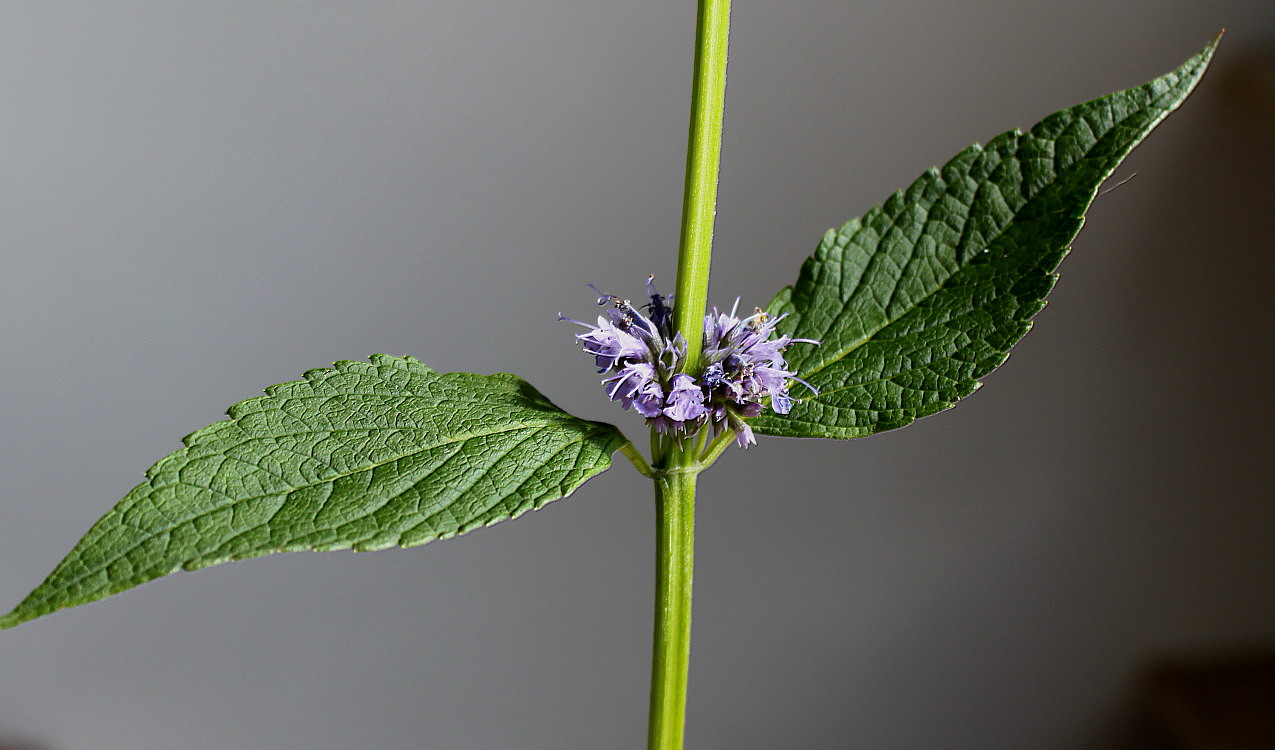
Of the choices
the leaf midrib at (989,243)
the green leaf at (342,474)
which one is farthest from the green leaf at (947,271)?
the green leaf at (342,474)

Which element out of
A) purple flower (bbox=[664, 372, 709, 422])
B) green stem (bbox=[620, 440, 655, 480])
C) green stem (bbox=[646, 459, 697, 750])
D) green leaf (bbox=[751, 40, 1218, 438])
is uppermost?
green leaf (bbox=[751, 40, 1218, 438])

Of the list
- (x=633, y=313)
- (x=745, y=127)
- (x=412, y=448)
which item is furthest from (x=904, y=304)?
(x=745, y=127)

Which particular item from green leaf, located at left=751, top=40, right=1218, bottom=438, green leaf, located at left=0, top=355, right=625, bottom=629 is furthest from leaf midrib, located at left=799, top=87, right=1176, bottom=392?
green leaf, located at left=0, top=355, right=625, bottom=629

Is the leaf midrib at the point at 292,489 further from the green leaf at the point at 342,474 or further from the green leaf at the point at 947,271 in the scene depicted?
the green leaf at the point at 947,271

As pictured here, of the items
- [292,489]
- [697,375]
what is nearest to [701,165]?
Result: [697,375]

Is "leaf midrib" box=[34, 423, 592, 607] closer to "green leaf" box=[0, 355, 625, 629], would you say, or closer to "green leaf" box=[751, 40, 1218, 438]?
"green leaf" box=[0, 355, 625, 629]

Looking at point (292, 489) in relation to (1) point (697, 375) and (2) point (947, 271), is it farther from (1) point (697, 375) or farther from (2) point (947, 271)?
(2) point (947, 271)
